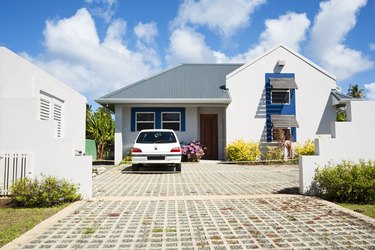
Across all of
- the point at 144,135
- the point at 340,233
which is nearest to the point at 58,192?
the point at 340,233

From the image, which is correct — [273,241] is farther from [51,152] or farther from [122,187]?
[122,187]

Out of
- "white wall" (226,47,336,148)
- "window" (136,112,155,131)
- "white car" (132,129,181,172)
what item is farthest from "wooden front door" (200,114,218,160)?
"white car" (132,129,181,172)

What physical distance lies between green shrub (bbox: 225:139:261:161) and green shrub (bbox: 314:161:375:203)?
9416 mm

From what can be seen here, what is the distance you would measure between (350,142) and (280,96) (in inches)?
440

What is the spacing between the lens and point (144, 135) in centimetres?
1212

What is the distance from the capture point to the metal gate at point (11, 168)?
21.1 feet

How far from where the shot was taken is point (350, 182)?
6293 mm

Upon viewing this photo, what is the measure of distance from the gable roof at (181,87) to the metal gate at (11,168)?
10.2m

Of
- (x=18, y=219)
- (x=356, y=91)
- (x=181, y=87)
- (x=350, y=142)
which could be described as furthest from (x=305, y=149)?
(x=356, y=91)

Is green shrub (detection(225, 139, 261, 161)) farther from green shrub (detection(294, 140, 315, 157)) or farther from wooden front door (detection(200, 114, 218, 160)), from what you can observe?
green shrub (detection(294, 140, 315, 157))

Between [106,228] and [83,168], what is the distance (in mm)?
2415

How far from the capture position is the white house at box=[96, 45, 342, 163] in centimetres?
1736

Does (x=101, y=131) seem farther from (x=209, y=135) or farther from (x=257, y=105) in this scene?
(x=257, y=105)

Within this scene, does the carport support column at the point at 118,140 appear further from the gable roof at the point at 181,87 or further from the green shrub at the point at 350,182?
the green shrub at the point at 350,182
